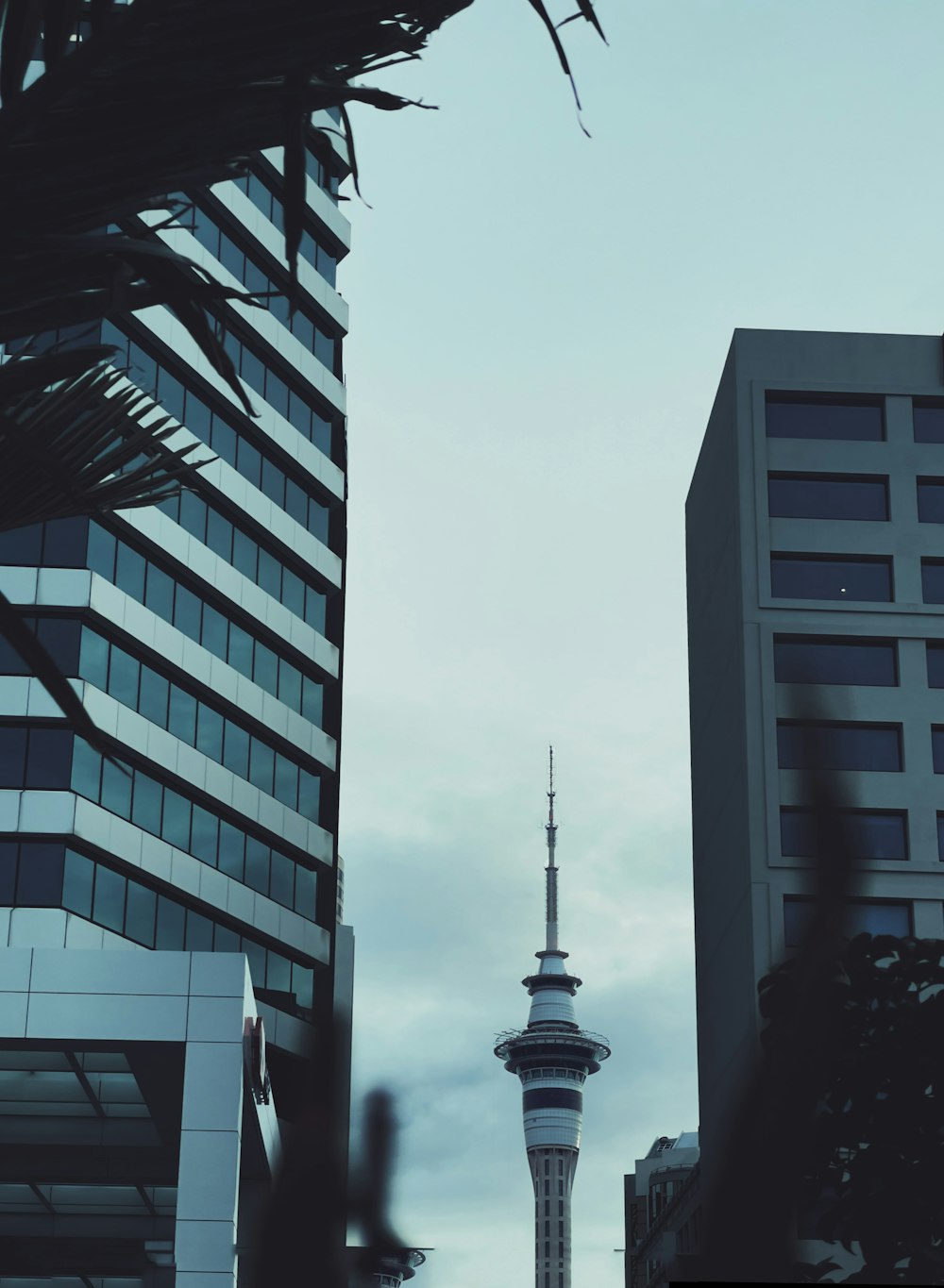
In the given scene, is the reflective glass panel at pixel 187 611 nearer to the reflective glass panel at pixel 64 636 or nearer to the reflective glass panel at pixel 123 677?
the reflective glass panel at pixel 123 677

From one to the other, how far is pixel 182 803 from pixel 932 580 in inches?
988

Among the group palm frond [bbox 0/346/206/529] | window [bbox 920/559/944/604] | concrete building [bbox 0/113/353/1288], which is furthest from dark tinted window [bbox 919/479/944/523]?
palm frond [bbox 0/346/206/529]

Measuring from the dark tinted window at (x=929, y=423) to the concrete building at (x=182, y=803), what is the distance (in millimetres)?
19580

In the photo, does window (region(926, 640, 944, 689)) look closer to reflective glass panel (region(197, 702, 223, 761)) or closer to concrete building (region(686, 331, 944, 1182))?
concrete building (region(686, 331, 944, 1182))

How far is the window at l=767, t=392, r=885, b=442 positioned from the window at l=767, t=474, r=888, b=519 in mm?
1562

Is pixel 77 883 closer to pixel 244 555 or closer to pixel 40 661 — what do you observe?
pixel 244 555

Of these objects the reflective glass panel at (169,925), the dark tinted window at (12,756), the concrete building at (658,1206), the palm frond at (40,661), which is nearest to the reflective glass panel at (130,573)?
the dark tinted window at (12,756)

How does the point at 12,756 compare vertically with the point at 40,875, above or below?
above

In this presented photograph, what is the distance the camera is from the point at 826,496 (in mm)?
62688

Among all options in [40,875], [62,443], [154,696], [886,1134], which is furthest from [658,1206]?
[62,443]

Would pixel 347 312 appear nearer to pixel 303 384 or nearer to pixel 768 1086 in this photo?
pixel 303 384

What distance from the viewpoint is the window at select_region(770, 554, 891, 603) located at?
201 feet

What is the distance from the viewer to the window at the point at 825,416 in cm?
6353

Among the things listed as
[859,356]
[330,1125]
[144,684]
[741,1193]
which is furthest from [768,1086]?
[859,356]
